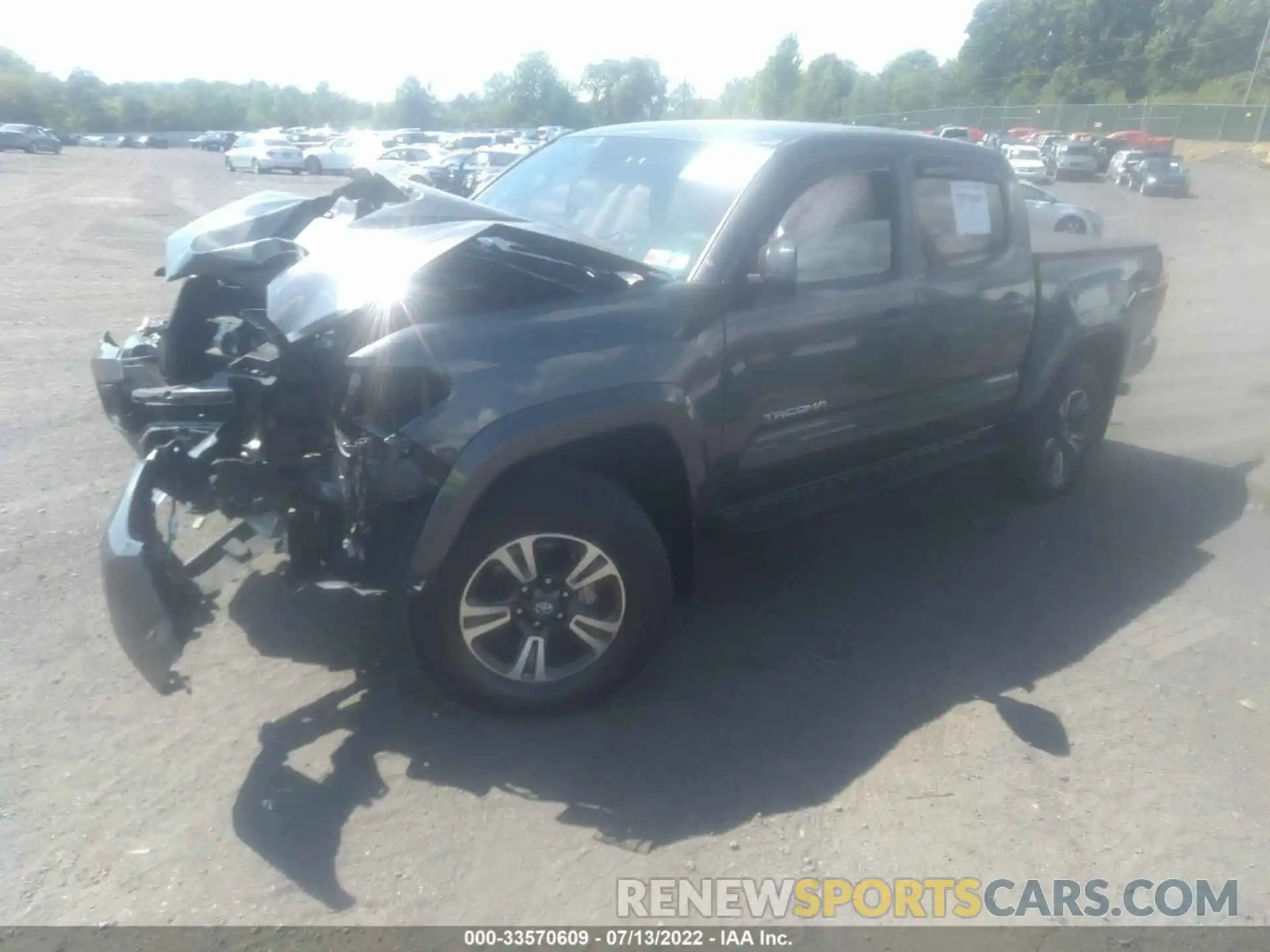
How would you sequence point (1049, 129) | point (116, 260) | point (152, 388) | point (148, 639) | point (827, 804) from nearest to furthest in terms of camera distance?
1. point (148, 639)
2. point (827, 804)
3. point (152, 388)
4. point (116, 260)
5. point (1049, 129)

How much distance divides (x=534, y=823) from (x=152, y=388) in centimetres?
221

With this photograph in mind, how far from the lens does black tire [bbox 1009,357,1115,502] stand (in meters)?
5.66

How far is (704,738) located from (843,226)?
2206 mm

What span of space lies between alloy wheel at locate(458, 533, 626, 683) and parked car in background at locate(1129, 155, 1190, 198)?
3494 cm

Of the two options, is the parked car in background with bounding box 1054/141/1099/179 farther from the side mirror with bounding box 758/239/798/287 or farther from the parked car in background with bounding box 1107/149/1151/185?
the side mirror with bounding box 758/239/798/287

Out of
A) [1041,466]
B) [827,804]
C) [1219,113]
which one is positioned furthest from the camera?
[1219,113]

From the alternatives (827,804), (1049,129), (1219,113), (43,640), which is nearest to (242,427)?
(43,640)

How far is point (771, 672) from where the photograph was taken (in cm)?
406

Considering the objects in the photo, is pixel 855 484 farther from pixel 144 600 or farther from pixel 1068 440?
pixel 144 600

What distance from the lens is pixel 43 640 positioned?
3984 millimetres

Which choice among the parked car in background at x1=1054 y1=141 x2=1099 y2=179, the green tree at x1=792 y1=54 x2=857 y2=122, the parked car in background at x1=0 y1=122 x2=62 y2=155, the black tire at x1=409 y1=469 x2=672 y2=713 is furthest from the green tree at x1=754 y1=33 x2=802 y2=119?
the black tire at x1=409 y1=469 x2=672 y2=713

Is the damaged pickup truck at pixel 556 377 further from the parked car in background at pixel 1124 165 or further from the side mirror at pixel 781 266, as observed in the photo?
the parked car in background at pixel 1124 165

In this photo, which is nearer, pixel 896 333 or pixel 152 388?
pixel 152 388

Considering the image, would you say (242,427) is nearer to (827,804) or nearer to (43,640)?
(43,640)
